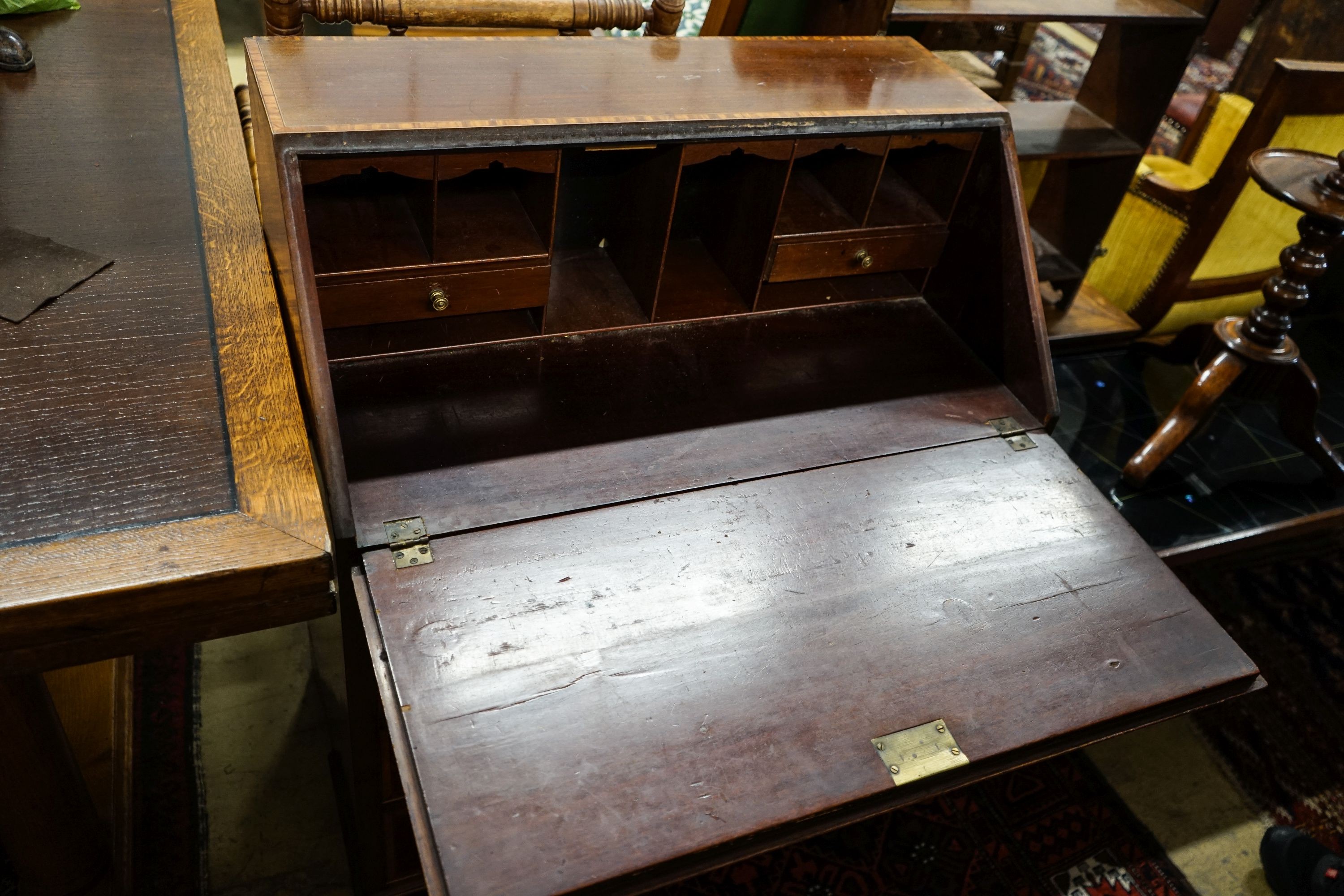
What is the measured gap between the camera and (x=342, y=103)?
130cm

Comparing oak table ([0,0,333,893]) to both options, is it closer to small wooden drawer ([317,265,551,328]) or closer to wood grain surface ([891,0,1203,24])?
small wooden drawer ([317,265,551,328])

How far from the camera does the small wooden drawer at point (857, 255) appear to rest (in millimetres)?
1678

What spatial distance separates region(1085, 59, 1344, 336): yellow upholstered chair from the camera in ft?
8.36

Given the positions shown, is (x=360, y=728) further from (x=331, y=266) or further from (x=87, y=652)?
(x=331, y=266)

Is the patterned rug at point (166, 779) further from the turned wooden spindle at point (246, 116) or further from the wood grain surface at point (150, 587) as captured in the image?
the turned wooden spindle at point (246, 116)

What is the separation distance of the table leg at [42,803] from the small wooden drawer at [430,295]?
659 mm

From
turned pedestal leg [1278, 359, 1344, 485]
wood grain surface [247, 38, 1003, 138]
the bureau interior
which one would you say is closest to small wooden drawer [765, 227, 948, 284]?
the bureau interior

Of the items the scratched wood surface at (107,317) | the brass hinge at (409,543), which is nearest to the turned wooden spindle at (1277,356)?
the brass hinge at (409,543)

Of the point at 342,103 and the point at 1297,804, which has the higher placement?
the point at 342,103

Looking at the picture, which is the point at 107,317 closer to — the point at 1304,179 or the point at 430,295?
the point at 430,295

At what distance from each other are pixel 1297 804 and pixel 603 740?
6.47 ft

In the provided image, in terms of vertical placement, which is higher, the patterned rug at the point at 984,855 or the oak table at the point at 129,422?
the oak table at the point at 129,422

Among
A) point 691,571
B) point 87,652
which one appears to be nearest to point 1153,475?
point 691,571

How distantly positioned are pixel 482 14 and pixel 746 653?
1.12 metres
